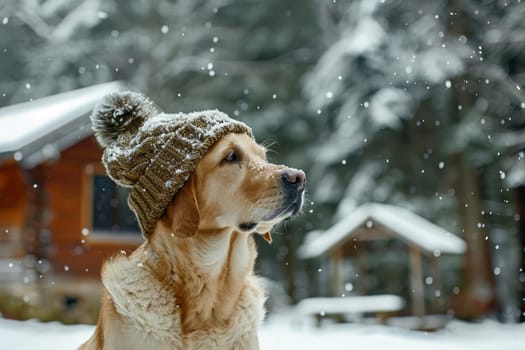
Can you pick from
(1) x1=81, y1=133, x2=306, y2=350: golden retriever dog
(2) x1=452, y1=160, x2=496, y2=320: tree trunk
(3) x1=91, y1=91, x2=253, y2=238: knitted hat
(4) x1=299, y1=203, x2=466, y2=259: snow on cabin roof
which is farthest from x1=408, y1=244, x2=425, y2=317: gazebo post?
(3) x1=91, y1=91, x2=253, y2=238: knitted hat

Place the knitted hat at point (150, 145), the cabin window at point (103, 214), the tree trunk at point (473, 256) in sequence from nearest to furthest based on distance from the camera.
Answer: the knitted hat at point (150, 145) → the cabin window at point (103, 214) → the tree trunk at point (473, 256)

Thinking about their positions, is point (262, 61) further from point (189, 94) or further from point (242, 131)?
point (242, 131)

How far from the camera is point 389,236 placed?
12969mm

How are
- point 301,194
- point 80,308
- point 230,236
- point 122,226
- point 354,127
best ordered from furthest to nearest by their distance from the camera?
point 354,127 → point 122,226 → point 80,308 → point 230,236 → point 301,194

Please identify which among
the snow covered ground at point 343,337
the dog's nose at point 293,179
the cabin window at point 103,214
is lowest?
the snow covered ground at point 343,337

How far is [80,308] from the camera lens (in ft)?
40.1

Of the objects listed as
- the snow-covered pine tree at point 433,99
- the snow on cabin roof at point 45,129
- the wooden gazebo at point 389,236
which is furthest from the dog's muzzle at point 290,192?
the snow-covered pine tree at point 433,99

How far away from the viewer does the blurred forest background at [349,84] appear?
13266mm

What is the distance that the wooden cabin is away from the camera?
1210 cm

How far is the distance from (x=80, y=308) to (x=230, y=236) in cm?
998

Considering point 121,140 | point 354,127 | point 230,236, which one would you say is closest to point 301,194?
point 230,236

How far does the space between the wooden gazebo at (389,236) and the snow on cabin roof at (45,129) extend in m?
5.05

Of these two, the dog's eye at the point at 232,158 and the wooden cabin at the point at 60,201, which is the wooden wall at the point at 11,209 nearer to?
the wooden cabin at the point at 60,201

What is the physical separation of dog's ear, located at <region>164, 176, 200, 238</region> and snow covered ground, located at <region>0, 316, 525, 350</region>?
5.69m
